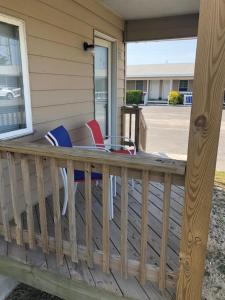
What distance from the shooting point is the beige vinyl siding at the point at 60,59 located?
252 centimetres

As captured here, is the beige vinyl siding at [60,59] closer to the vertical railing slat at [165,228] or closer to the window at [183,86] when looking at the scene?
the vertical railing slat at [165,228]

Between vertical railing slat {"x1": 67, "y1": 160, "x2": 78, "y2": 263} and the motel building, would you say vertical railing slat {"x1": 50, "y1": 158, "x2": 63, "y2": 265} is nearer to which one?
vertical railing slat {"x1": 67, "y1": 160, "x2": 78, "y2": 263}

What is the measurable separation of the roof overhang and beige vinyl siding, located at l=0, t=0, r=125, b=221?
1.23 ft

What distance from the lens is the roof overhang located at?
3.69 meters

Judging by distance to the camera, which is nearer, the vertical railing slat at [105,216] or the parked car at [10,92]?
the vertical railing slat at [105,216]

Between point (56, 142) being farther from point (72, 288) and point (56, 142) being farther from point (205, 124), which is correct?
point (205, 124)

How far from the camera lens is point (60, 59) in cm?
297

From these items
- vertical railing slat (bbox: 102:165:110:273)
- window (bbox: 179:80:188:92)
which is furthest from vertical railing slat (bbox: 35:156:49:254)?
window (bbox: 179:80:188:92)

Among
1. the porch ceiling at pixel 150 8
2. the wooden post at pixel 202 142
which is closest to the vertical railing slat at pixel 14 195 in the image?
the wooden post at pixel 202 142

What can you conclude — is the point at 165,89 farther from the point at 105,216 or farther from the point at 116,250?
the point at 105,216

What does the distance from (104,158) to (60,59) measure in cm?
191

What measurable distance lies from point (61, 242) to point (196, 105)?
50.4 inches

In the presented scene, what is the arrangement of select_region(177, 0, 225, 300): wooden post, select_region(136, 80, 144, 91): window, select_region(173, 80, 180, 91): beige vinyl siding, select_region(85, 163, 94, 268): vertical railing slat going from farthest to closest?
Answer: select_region(136, 80, 144, 91): window
select_region(173, 80, 180, 91): beige vinyl siding
select_region(85, 163, 94, 268): vertical railing slat
select_region(177, 0, 225, 300): wooden post

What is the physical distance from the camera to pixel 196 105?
1.19m
